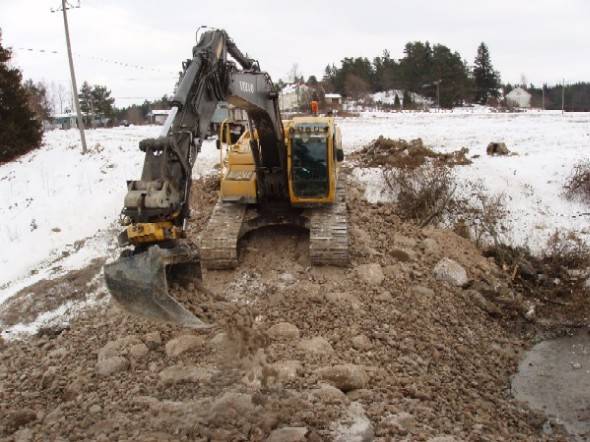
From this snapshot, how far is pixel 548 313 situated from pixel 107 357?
671 centimetres

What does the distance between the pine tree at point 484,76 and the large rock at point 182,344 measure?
180ft

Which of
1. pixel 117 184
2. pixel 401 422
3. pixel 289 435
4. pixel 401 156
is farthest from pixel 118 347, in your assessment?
pixel 117 184

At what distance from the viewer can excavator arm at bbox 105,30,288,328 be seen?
5.15 meters

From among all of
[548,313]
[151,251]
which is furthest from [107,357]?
[548,313]

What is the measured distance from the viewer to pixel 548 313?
9594 millimetres

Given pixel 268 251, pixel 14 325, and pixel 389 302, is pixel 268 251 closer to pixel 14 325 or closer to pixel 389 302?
pixel 389 302

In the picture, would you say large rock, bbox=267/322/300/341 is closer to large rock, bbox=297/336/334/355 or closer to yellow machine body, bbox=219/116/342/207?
large rock, bbox=297/336/334/355

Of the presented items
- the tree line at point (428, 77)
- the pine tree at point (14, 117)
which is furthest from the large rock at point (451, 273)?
the tree line at point (428, 77)

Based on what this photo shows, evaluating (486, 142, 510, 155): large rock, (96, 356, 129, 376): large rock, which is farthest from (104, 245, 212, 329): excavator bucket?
(486, 142, 510, 155): large rock

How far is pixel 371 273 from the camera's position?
30.1 ft

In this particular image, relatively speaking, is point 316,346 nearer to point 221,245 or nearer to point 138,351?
point 138,351

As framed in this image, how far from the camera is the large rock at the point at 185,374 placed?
6.62 m

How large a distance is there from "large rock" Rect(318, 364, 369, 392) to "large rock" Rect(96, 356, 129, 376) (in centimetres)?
229

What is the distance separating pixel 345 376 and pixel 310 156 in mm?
4041
